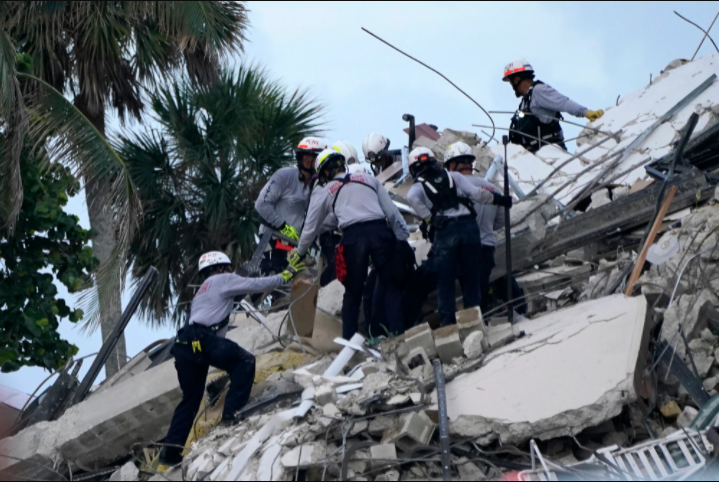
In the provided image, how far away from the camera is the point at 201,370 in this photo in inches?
328

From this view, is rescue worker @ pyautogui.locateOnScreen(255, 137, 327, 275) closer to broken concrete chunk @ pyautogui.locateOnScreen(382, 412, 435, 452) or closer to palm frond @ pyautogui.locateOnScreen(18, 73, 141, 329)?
palm frond @ pyautogui.locateOnScreen(18, 73, 141, 329)

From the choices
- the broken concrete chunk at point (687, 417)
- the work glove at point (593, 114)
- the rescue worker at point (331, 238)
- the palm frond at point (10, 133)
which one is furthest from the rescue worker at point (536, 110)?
the broken concrete chunk at point (687, 417)

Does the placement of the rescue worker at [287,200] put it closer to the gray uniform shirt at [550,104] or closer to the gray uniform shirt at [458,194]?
the gray uniform shirt at [458,194]

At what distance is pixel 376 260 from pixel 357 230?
0.28 meters

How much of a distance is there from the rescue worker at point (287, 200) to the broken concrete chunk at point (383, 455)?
4.06 meters

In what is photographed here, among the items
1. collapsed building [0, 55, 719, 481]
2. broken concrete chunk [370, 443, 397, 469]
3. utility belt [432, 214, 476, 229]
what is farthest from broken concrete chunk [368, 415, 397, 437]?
utility belt [432, 214, 476, 229]

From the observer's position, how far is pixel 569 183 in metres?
11.6

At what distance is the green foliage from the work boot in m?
3.74

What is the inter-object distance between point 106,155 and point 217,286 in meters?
4.42

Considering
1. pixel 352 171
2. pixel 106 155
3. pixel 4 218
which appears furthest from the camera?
pixel 106 155

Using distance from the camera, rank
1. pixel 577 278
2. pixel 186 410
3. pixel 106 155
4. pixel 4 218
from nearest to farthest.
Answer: pixel 186 410
pixel 577 278
pixel 4 218
pixel 106 155

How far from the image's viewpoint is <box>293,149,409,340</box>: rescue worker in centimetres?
850

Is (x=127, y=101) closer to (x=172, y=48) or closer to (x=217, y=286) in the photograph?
(x=172, y=48)

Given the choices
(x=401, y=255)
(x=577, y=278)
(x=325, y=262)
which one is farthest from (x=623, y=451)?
(x=325, y=262)
